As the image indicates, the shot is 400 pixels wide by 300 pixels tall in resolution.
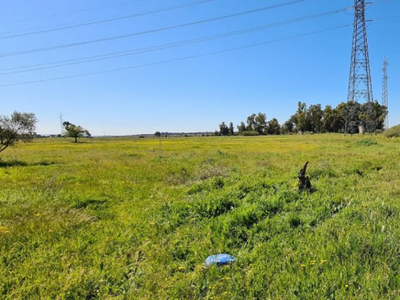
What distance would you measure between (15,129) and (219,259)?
28061 mm

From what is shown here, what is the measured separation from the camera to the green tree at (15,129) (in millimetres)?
24406

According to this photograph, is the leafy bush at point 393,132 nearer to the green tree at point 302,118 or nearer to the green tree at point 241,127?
→ the green tree at point 302,118

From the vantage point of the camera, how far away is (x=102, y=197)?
1048 centimetres

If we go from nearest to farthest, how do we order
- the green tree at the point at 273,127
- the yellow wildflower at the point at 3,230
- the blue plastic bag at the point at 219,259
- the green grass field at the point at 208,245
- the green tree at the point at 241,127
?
1. the green grass field at the point at 208,245
2. the blue plastic bag at the point at 219,259
3. the yellow wildflower at the point at 3,230
4. the green tree at the point at 273,127
5. the green tree at the point at 241,127

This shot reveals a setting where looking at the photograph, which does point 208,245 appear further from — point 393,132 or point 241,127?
point 241,127

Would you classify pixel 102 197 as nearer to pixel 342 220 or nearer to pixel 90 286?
pixel 90 286

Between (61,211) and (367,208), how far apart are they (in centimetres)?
942

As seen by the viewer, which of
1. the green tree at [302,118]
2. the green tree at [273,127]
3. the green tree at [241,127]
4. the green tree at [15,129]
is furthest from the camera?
the green tree at [241,127]

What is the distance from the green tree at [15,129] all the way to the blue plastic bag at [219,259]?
2734 centimetres

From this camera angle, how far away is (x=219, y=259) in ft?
15.7

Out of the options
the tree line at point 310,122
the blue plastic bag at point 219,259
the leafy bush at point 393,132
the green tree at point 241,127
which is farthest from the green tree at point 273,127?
the blue plastic bag at point 219,259

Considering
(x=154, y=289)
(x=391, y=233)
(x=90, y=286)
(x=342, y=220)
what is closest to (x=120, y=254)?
(x=90, y=286)

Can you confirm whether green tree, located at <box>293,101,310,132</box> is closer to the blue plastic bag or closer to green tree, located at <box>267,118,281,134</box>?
green tree, located at <box>267,118,281,134</box>

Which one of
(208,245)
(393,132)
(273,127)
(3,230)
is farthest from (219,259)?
(273,127)
